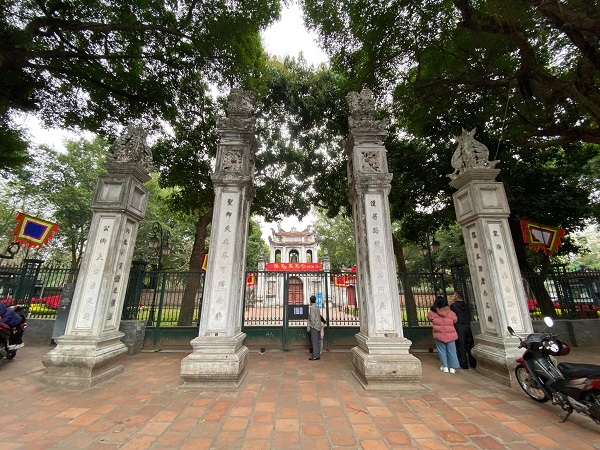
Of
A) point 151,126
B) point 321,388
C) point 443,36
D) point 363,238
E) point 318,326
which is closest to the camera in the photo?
point 321,388

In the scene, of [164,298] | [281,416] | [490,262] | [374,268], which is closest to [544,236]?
[490,262]

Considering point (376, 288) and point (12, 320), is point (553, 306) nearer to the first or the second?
point (376, 288)

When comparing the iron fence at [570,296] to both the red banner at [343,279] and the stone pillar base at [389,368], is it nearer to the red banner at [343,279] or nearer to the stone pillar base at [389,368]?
the red banner at [343,279]

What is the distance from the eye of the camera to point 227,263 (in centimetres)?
536

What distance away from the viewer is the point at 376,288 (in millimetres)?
5281

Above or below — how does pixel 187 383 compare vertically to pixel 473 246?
below

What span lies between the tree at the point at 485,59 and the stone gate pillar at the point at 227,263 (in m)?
5.00

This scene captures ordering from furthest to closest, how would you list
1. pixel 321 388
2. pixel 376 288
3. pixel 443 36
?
pixel 443 36 → pixel 376 288 → pixel 321 388

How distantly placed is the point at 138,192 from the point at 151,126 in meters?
5.27

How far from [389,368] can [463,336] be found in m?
2.72

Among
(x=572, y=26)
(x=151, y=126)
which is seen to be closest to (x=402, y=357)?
(x=572, y=26)

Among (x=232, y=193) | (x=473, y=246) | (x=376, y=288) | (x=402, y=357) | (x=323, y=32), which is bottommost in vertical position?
(x=402, y=357)

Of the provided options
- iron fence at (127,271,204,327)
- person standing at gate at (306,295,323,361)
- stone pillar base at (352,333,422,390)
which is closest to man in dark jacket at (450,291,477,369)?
stone pillar base at (352,333,422,390)

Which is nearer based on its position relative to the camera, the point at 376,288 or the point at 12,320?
the point at 376,288
